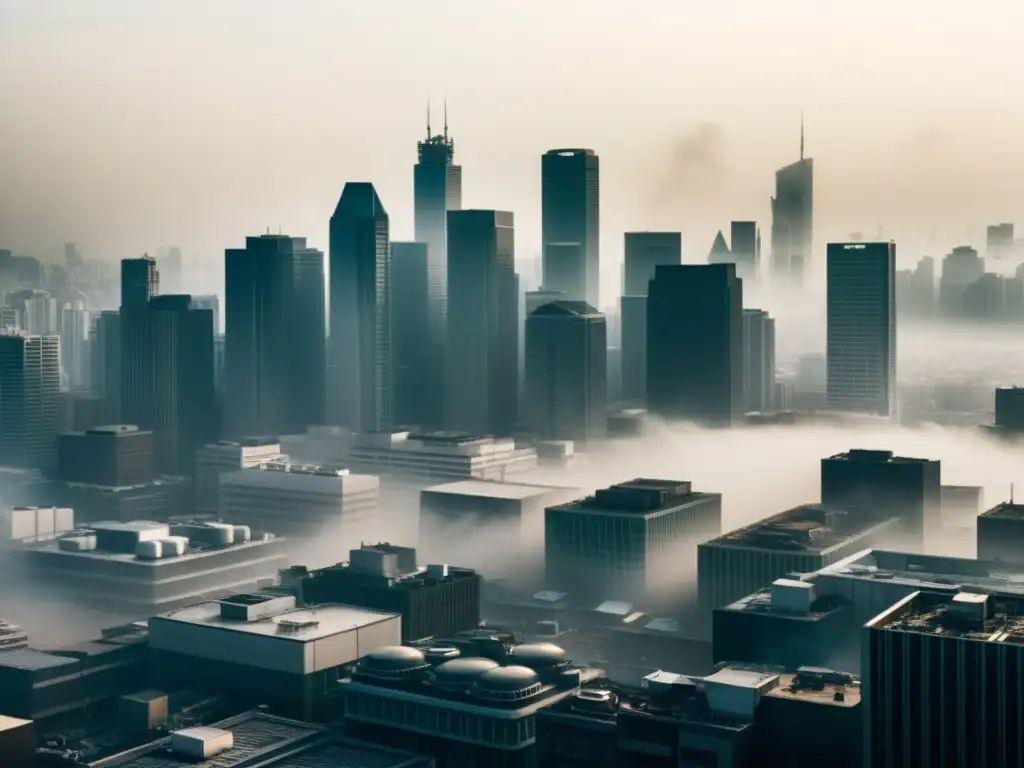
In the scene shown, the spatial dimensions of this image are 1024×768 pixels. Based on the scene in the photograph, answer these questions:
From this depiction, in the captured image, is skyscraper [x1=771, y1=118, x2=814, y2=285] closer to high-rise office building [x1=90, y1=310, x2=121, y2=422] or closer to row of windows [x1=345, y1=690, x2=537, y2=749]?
high-rise office building [x1=90, y1=310, x2=121, y2=422]

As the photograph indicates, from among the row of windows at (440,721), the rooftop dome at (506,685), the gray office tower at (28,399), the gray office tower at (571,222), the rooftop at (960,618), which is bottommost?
the row of windows at (440,721)

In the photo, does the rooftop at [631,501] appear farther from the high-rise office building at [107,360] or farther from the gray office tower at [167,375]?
the high-rise office building at [107,360]

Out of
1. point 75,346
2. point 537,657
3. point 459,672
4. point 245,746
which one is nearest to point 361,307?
point 75,346

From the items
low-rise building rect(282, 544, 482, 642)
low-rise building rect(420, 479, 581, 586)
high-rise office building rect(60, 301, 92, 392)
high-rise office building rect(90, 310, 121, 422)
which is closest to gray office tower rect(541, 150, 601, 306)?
high-rise office building rect(90, 310, 121, 422)

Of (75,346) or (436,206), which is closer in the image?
(75,346)

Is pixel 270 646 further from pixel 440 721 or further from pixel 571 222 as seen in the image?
pixel 571 222

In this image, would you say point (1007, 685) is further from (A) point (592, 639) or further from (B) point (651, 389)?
(B) point (651, 389)

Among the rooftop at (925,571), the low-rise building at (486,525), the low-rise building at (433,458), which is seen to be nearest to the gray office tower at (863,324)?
the low-rise building at (433,458)
